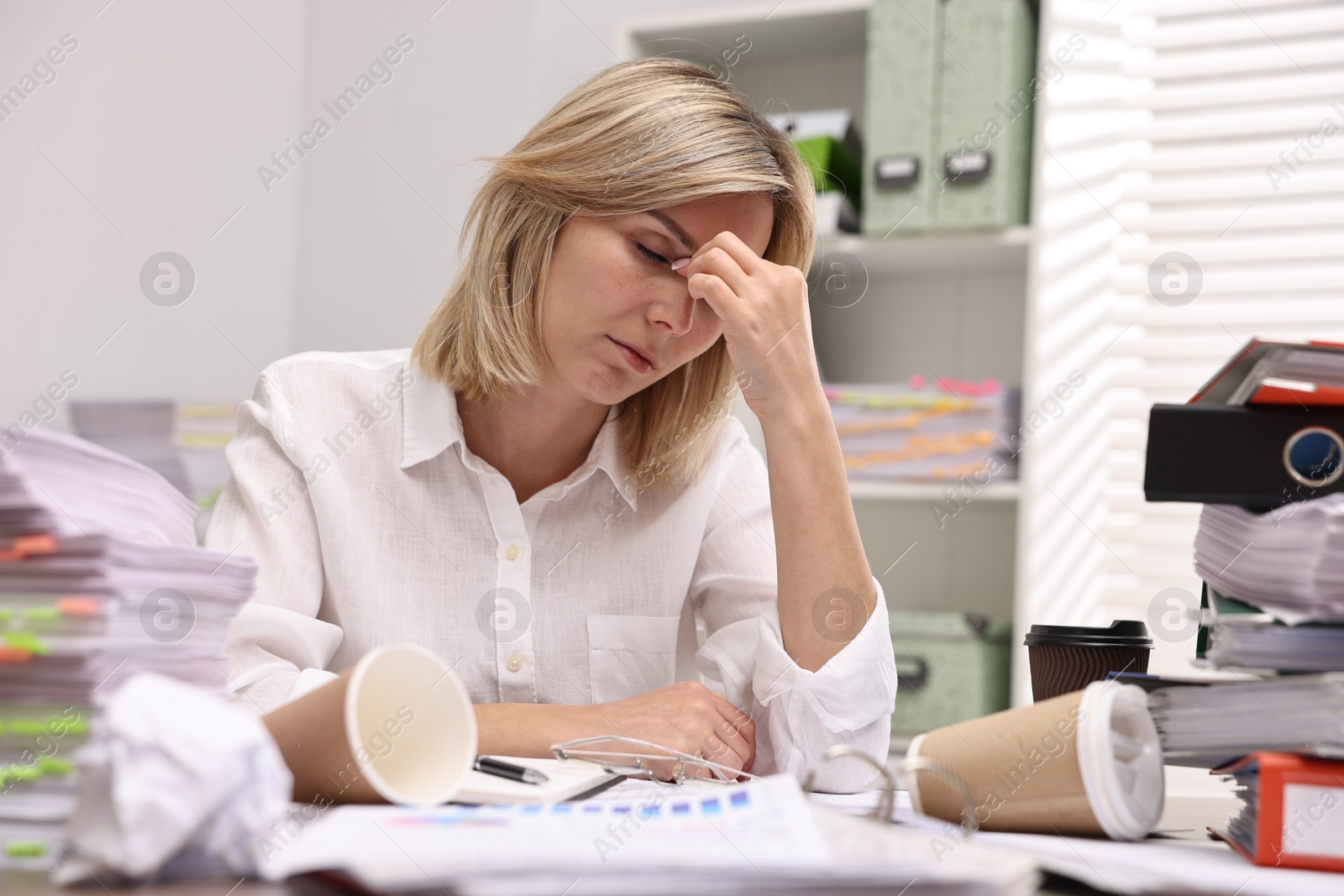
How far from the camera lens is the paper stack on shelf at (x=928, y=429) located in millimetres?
2043

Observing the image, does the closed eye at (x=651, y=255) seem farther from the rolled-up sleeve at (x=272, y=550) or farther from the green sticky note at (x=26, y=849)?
the green sticky note at (x=26, y=849)

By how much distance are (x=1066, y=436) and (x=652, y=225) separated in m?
1.24

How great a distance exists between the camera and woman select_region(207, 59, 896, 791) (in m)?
1.04

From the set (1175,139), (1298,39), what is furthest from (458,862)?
(1298,39)

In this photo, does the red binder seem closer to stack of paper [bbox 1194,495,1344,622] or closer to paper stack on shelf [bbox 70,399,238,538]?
stack of paper [bbox 1194,495,1344,622]

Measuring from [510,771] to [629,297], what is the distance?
1.82 feet

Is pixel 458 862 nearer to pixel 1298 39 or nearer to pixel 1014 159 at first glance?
pixel 1014 159

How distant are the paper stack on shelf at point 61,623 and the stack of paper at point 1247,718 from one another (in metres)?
0.59

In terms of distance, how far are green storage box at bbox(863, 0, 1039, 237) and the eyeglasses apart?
148 centimetres

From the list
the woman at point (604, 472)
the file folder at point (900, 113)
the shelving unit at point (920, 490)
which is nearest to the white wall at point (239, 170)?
the file folder at point (900, 113)

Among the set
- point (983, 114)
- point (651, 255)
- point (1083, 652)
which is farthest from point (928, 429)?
point (1083, 652)

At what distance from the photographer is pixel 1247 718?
637 mm

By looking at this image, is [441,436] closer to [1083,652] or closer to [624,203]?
[624,203]

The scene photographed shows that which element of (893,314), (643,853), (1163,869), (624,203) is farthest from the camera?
(893,314)
